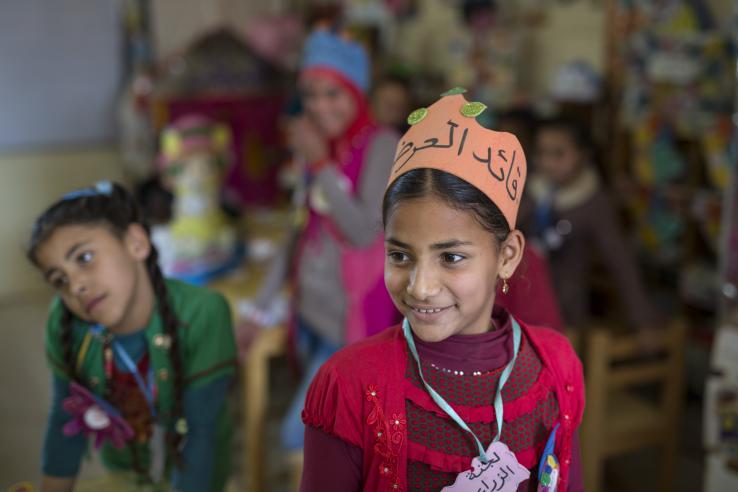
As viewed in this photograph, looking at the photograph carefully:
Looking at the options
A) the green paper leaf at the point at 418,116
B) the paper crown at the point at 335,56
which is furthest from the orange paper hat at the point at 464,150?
the paper crown at the point at 335,56

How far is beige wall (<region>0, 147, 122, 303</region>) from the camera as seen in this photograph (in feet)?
13.3

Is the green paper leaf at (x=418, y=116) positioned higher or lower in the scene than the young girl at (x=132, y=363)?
higher

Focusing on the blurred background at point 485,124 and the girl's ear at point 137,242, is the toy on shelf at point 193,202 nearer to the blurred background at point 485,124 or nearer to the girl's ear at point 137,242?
the blurred background at point 485,124

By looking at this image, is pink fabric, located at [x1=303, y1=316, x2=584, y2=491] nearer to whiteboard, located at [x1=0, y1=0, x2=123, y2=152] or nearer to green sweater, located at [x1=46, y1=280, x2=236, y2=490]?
green sweater, located at [x1=46, y1=280, x2=236, y2=490]

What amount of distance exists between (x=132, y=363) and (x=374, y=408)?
482 millimetres

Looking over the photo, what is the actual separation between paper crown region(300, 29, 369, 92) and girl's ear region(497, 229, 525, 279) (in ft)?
3.30

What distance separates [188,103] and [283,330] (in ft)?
7.06

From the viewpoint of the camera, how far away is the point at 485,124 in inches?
78.7

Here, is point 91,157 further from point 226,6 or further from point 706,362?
point 706,362

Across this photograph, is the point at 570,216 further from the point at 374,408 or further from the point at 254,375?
the point at 374,408

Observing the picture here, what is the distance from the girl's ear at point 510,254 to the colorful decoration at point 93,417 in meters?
0.65

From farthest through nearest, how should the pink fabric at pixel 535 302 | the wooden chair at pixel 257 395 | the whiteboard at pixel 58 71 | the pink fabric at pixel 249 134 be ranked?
1. the whiteboard at pixel 58 71
2. the pink fabric at pixel 249 134
3. the wooden chair at pixel 257 395
4. the pink fabric at pixel 535 302

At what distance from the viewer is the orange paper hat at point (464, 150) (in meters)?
0.89

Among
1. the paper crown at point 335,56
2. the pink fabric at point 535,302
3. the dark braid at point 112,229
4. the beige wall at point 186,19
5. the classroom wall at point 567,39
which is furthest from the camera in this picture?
the beige wall at point 186,19
